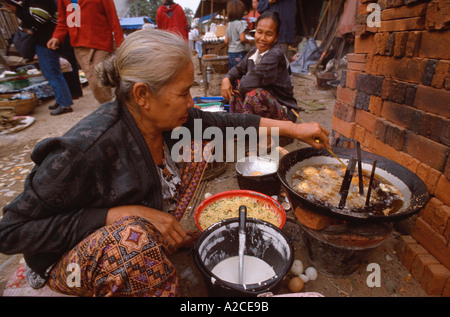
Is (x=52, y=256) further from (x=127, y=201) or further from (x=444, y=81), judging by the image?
(x=444, y=81)

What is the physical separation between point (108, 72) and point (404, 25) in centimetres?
230

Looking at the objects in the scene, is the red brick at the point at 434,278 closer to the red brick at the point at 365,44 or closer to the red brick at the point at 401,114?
the red brick at the point at 401,114

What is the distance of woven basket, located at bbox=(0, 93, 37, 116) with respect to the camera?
17.8 feet

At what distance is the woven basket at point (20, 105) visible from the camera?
5.41m

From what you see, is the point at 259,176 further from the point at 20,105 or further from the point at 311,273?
the point at 20,105

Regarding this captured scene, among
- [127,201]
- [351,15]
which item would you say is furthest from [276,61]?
[351,15]

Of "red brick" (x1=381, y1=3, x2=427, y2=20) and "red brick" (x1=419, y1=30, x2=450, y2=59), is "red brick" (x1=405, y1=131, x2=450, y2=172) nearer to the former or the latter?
"red brick" (x1=419, y1=30, x2=450, y2=59)

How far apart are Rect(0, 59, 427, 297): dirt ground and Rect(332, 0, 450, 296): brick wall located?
6.2 inches

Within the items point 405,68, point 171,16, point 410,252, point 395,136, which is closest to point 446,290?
point 410,252

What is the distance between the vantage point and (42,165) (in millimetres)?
1269

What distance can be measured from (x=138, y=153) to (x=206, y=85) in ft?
18.7

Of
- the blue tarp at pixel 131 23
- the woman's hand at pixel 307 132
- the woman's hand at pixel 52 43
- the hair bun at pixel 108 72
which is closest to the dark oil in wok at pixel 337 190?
the woman's hand at pixel 307 132

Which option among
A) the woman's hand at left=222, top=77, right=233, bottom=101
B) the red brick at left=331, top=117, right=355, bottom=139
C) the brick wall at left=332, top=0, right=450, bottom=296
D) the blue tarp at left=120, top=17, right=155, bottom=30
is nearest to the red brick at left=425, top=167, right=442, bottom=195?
the brick wall at left=332, top=0, right=450, bottom=296

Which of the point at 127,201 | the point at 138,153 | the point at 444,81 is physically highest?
Result: the point at 444,81
